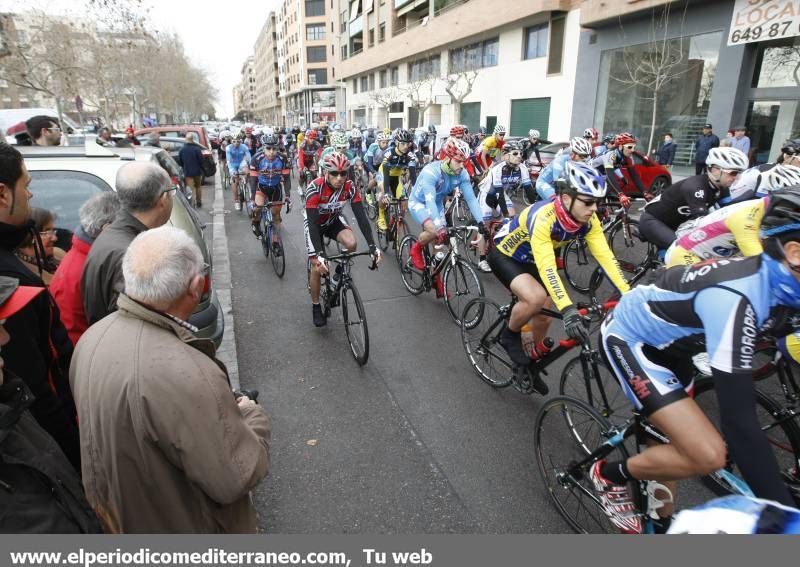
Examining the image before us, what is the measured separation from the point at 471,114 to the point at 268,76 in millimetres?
118824

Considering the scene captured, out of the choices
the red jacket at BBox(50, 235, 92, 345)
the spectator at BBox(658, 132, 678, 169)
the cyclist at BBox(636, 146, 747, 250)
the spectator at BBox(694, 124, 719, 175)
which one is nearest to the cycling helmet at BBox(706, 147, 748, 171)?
the cyclist at BBox(636, 146, 747, 250)

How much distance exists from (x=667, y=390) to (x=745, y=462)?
471 mm

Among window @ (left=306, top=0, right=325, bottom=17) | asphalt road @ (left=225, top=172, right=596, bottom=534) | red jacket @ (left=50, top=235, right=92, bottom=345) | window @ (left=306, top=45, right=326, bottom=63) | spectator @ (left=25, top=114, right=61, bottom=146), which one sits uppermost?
window @ (left=306, top=0, right=325, bottom=17)

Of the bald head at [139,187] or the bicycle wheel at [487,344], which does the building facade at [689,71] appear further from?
the bald head at [139,187]

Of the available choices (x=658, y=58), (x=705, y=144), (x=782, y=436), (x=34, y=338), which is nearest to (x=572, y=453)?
(x=782, y=436)

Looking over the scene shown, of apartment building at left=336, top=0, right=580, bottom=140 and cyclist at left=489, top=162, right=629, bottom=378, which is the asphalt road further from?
apartment building at left=336, top=0, right=580, bottom=140

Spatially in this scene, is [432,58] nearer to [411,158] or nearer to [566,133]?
[566,133]

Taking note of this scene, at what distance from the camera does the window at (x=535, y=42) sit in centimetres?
2481

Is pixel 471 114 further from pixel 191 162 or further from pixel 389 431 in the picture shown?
pixel 389 431

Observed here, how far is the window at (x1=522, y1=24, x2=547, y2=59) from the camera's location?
977 inches

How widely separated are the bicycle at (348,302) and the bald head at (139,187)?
2.19m

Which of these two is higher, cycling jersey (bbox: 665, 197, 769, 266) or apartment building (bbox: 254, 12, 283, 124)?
apartment building (bbox: 254, 12, 283, 124)

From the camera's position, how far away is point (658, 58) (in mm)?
17672

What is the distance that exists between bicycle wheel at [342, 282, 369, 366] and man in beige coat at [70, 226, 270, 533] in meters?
2.86
